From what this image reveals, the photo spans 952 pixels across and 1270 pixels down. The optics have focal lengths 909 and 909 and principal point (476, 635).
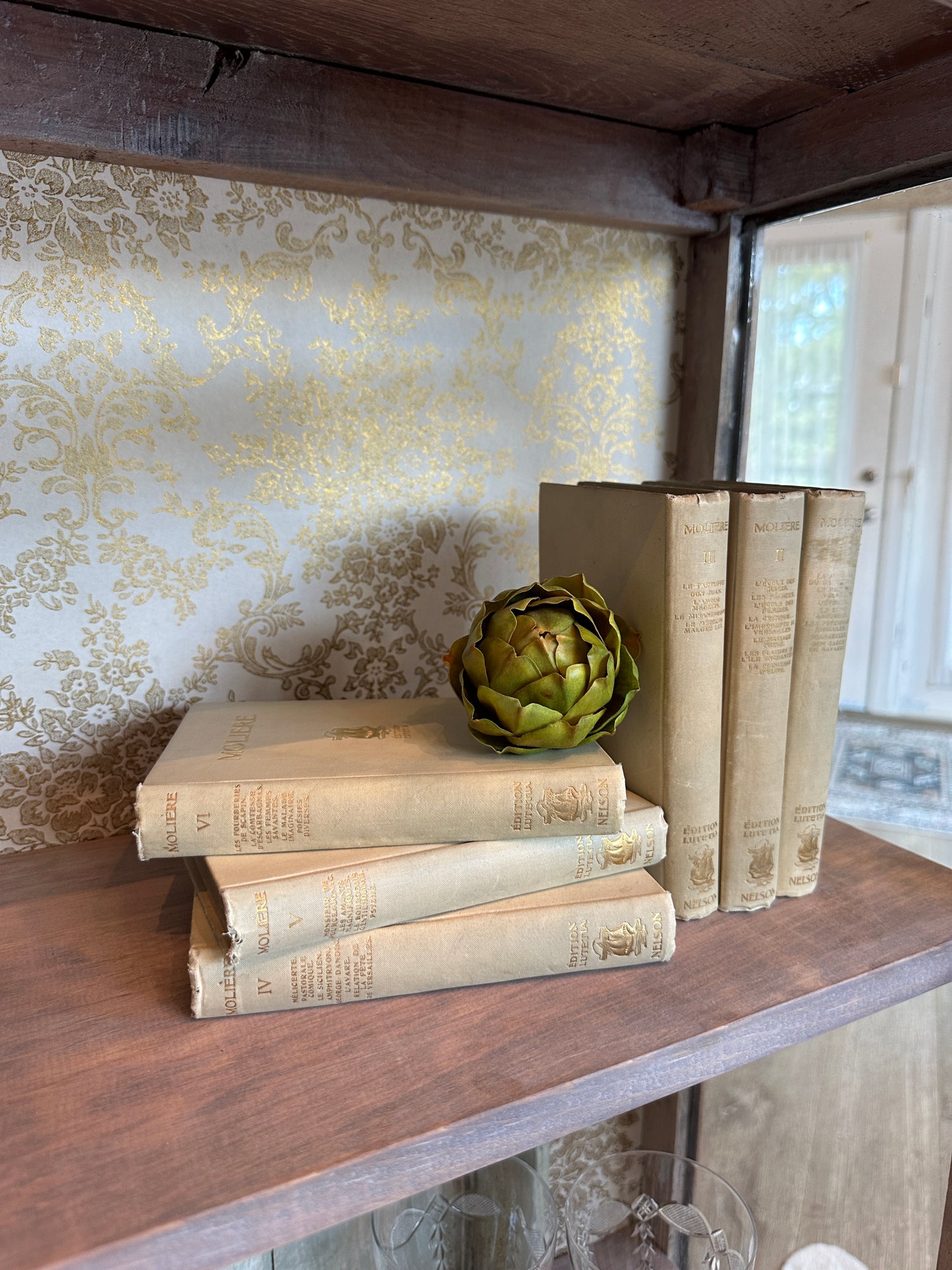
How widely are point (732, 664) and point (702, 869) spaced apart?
139mm

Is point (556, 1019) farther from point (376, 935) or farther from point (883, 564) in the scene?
point (883, 564)

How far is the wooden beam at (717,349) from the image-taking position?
0.82 meters

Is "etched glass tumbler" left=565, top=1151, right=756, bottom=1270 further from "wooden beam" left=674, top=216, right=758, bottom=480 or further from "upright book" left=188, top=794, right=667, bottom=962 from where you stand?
"wooden beam" left=674, top=216, right=758, bottom=480

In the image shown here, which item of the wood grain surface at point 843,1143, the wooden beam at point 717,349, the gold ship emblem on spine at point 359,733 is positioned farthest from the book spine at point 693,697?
the wood grain surface at point 843,1143

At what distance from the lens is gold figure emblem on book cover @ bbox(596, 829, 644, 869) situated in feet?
1.86

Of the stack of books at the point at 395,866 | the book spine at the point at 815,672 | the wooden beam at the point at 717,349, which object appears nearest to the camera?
the stack of books at the point at 395,866

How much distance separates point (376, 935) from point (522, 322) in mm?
524

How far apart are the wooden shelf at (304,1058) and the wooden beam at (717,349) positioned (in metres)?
0.42

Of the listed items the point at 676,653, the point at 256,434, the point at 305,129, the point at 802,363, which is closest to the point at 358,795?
the point at 676,653

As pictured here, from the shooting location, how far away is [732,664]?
60 cm

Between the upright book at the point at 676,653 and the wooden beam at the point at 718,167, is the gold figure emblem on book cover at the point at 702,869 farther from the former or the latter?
the wooden beam at the point at 718,167

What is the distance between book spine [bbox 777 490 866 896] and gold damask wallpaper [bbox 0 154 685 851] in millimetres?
284

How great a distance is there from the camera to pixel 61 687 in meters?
0.67

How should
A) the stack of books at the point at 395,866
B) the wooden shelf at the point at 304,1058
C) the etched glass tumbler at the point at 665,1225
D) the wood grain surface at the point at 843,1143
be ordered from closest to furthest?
1. the wooden shelf at the point at 304,1058
2. the stack of books at the point at 395,866
3. the etched glass tumbler at the point at 665,1225
4. the wood grain surface at the point at 843,1143
